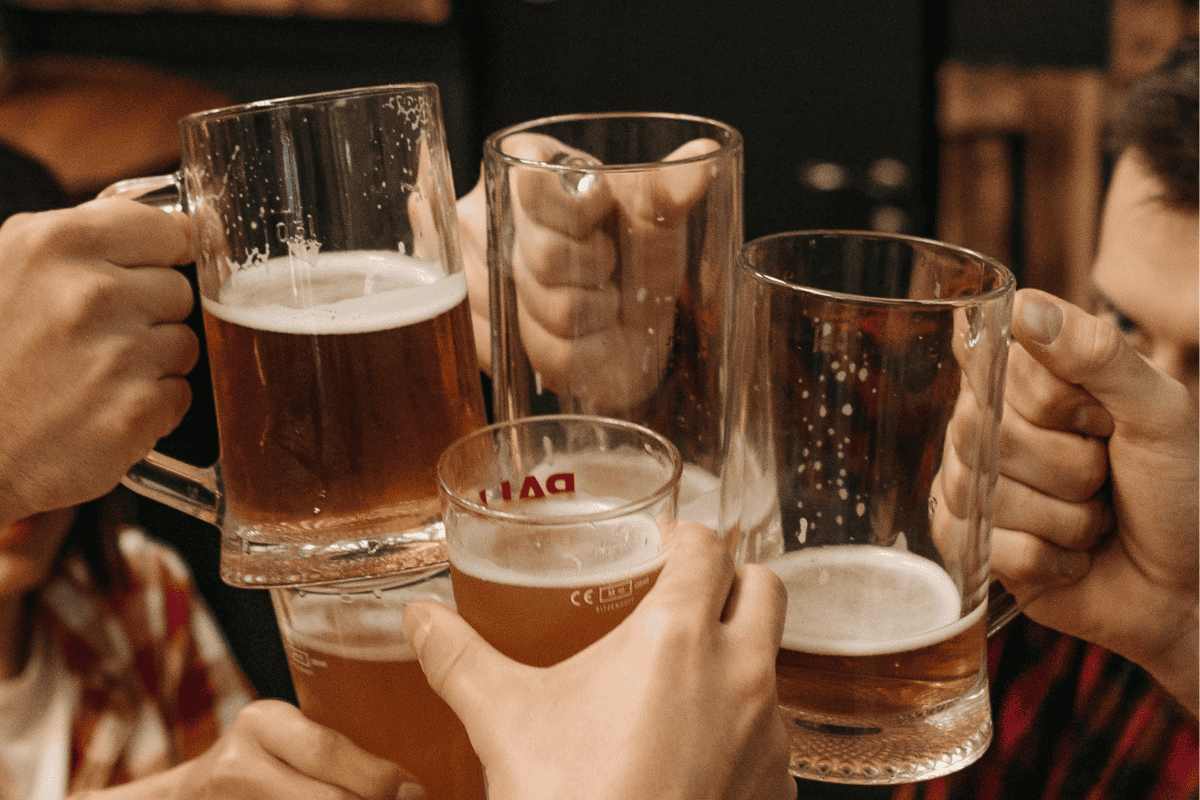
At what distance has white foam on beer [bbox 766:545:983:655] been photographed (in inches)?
22.1

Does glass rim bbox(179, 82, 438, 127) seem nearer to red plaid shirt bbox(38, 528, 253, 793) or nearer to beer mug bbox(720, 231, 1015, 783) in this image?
beer mug bbox(720, 231, 1015, 783)

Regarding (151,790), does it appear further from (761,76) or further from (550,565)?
(761,76)

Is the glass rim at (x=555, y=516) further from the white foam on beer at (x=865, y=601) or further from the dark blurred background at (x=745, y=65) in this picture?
the dark blurred background at (x=745, y=65)

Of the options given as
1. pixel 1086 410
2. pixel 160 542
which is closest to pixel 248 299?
pixel 1086 410

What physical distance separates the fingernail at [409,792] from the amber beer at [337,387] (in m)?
0.17

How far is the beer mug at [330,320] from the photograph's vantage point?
59 cm

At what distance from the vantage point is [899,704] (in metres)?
0.57

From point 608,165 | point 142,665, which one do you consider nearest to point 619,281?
point 608,165

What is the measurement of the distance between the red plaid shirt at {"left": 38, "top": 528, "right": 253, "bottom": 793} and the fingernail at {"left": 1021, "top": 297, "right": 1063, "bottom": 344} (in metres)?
1.38

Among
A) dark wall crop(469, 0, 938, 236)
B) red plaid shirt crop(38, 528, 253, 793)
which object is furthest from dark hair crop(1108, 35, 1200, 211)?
dark wall crop(469, 0, 938, 236)

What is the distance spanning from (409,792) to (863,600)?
30 centimetres

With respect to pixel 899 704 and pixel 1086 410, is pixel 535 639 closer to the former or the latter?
pixel 899 704

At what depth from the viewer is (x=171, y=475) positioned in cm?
70

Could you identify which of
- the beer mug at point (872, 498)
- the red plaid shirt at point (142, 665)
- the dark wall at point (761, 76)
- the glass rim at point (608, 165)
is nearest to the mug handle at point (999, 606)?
the beer mug at point (872, 498)
